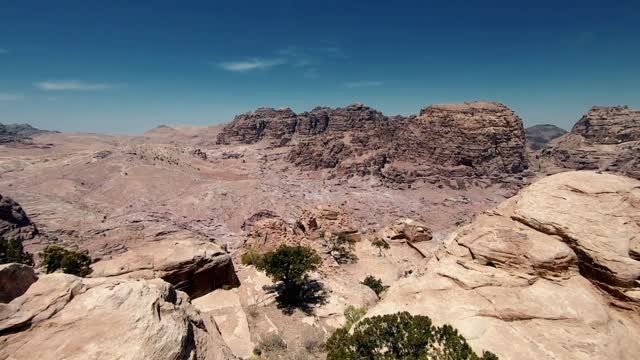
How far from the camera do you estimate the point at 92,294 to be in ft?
38.3

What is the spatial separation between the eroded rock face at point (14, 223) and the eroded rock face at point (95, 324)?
84.0 meters

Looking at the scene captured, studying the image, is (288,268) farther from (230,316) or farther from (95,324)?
(95,324)

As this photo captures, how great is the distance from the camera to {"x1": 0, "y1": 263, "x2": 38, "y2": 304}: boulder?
11.0 metres

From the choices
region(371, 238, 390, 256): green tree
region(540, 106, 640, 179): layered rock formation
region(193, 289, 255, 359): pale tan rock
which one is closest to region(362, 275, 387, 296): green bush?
region(371, 238, 390, 256): green tree

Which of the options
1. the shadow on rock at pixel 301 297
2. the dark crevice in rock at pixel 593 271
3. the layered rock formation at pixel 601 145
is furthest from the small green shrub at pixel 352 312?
the layered rock formation at pixel 601 145

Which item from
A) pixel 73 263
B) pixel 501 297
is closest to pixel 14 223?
pixel 73 263

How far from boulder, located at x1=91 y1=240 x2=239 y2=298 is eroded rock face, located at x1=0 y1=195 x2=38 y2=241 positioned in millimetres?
66692

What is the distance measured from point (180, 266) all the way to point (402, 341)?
21.0m

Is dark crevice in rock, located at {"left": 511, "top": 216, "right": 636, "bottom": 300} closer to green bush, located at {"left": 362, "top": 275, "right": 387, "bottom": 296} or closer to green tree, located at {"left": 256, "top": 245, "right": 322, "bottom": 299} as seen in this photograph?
green tree, located at {"left": 256, "top": 245, "right": 322, "bottom": 299}

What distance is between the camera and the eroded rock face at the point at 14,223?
73812 mm

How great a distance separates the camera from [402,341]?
12.0 metres

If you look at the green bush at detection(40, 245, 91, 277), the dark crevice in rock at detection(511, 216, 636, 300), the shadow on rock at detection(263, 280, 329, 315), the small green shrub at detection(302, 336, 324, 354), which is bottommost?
the shadow on rock at detection(263, 280, 329, 315)

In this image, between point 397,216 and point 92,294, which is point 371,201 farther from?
point 92,294

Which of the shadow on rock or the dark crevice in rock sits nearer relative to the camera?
the dark crevice in rock
